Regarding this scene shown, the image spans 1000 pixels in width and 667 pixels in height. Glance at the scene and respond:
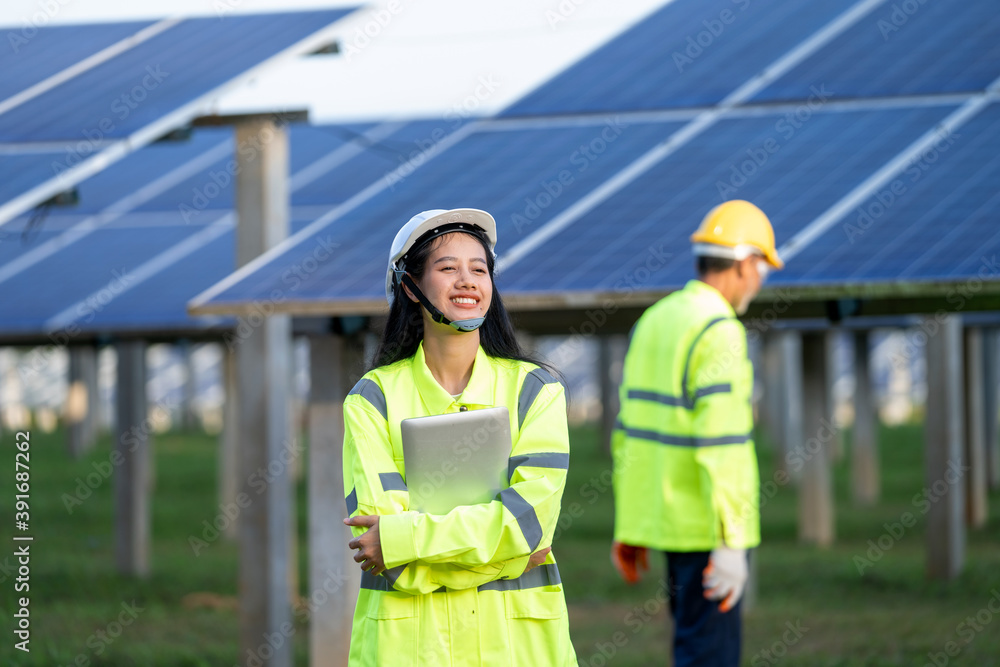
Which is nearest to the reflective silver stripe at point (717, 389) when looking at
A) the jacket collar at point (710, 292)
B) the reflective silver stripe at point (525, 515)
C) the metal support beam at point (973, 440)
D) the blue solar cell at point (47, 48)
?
the jacket collar at point (710, 292)

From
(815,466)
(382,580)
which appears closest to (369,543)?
(382,580)

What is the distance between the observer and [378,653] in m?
3.29

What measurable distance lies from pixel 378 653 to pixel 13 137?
4593mm

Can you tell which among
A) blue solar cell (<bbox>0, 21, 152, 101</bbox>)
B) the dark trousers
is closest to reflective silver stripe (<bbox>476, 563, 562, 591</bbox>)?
the dark trousers

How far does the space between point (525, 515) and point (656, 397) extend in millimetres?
2254

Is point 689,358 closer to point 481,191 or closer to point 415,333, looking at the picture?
point 415,333

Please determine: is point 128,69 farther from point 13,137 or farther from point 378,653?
point 378,653

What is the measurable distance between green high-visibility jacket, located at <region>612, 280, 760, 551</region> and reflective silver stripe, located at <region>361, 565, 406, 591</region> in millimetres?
1986

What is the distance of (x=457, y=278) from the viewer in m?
3.43

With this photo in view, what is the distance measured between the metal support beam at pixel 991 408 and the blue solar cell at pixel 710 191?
14.1m

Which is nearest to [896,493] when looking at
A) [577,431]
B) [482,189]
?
[482,189]

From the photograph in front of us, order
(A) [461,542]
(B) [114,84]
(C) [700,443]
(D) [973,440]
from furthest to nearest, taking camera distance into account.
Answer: (D) [973,440], (B) [114,84], (C) [700,443], (A) [461,542]

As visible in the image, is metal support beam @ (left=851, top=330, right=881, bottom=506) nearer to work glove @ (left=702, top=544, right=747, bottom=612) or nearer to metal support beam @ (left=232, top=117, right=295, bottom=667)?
metal support beam @ (left=232, top=117, right=295, bottom=667)

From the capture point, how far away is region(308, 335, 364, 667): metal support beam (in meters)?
7.06
